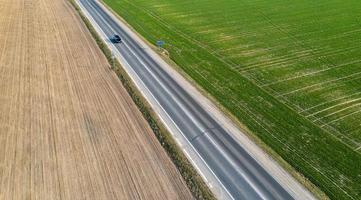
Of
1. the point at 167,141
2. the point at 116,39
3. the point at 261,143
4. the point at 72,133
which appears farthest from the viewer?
the point at 116,39

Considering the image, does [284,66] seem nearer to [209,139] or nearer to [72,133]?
[209,139]

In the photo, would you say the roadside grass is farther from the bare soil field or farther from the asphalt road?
the asphalt road

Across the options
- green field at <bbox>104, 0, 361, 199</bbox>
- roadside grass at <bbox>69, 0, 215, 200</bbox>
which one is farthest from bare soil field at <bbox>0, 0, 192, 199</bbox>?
green field at <bbox>104, 0, 361, 199</bbox>

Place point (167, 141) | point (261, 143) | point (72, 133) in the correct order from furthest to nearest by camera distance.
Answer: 1. point (72, 133)
2. point (261, 143)
3. point (167, 141)

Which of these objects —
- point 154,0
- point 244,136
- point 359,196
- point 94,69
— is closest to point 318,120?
point 244,136

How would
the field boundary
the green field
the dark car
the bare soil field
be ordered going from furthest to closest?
the dark car → the green field → the field boundary → the bare soil field

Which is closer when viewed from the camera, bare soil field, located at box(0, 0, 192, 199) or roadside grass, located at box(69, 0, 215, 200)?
bare soil field, located at box(0, 0, 192, 199)

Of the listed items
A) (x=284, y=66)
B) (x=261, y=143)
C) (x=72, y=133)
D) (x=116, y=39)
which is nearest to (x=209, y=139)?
(x=261, y=143)
